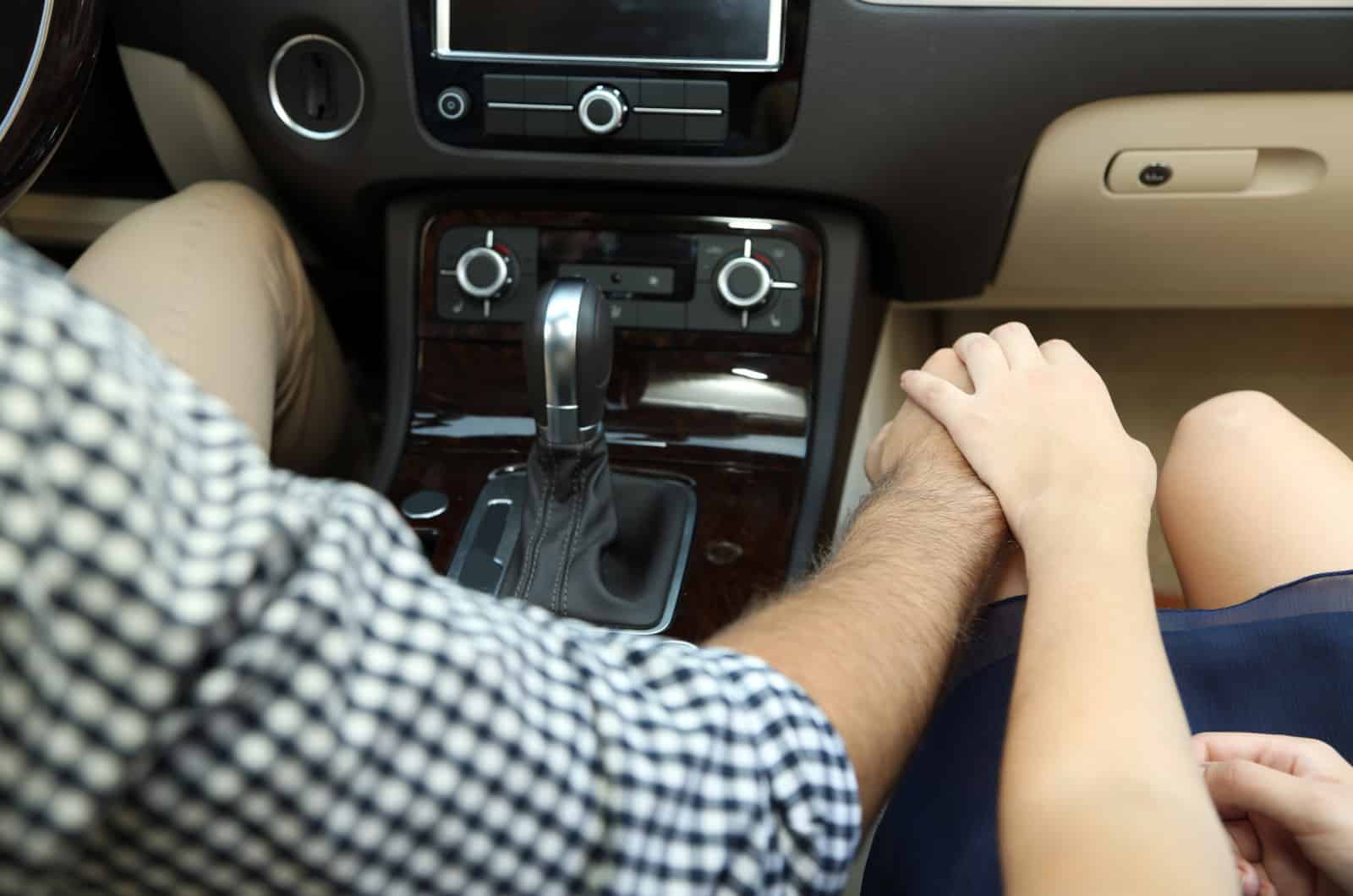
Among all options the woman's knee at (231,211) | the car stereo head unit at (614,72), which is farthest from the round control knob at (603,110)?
the woman's knee at (231,211)

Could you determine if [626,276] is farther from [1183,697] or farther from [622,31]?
[1183,697]

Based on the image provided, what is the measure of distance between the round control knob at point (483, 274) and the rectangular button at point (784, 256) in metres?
0.19

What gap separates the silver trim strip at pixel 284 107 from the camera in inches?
34.3

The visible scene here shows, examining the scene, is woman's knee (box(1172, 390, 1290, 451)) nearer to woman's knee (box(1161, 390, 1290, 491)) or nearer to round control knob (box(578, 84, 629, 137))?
woman's knee (box(1161, 390, 1290, 491))

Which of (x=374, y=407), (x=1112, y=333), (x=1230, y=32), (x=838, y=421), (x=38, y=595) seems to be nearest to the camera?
(x=38, y=595)

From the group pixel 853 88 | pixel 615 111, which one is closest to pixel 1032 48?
pixel 853 88

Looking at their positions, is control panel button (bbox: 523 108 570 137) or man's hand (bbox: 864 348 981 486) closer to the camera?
man's hand (bbox: 864 348 981 486)

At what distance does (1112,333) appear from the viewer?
4.67 ft

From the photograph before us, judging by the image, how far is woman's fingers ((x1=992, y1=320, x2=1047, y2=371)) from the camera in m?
0.70

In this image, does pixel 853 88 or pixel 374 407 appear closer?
pixel 853 88

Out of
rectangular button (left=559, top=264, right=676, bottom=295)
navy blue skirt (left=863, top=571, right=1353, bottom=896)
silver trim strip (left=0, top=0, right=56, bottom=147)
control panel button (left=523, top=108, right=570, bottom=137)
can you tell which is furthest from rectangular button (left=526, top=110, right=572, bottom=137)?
navy blue skirt (left=863, top=571, right=1353, bottom=896)

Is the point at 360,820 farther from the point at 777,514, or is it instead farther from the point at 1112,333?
the point at 1112,333

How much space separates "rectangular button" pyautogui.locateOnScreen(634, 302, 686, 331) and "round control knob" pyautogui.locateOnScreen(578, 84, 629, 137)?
0.43 ft

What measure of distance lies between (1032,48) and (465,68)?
393mm
